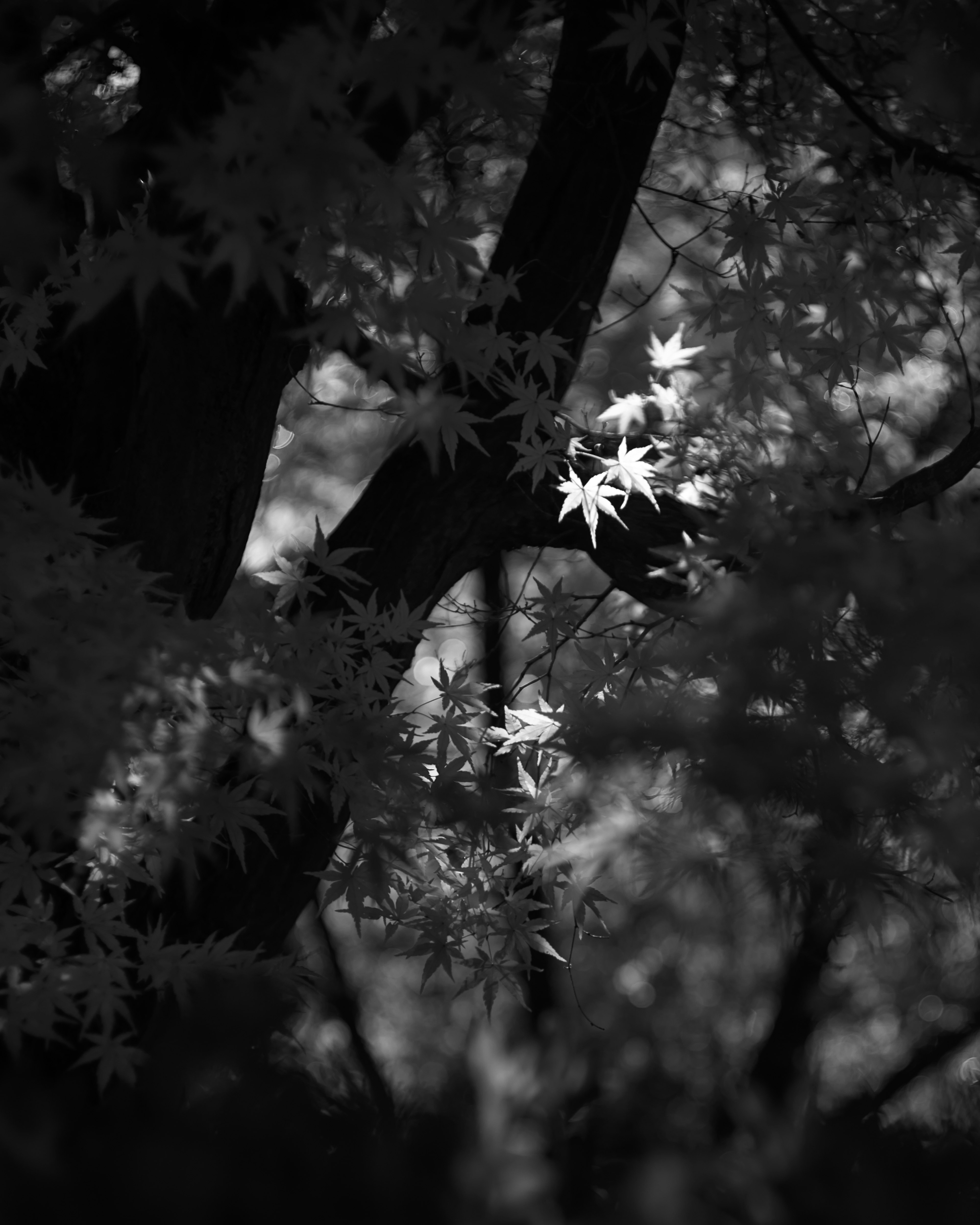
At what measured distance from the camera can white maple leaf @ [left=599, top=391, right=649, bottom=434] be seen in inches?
86.2

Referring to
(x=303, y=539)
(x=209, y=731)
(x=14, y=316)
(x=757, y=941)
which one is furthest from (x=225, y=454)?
(x=757, y=941)

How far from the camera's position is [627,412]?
2.24m

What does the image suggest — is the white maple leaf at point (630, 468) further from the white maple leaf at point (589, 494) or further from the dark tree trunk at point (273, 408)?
the dark tree trunk at point (273, 408)

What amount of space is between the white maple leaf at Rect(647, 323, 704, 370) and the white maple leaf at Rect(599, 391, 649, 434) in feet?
0.27

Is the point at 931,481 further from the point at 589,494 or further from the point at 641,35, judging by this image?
the point at 641,35

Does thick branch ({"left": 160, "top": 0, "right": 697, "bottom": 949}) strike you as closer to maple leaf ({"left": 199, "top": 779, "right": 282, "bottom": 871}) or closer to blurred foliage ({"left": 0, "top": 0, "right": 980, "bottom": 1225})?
blurred foliage ({"left": 0, "top": 0, "right": 980, "bottom": 1225})

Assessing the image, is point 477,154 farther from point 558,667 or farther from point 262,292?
point 558,667

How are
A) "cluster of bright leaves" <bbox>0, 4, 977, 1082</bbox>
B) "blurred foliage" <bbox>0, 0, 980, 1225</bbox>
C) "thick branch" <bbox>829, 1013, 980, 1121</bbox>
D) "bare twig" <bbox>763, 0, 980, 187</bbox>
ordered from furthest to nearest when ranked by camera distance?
"thick branch" <bbox>829, 1013, 980, 1121</bbox>
"bare twig" <bbox>763, 0, 980, 187</bbox>
"cluster of bright leaves" <bbox>0, 4, 977, 1082</bbox>
"blurred foliage" <bbox>0, 0, 980, 1225</bbox>

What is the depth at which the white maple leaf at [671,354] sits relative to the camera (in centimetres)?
227

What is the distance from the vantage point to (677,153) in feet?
9.18

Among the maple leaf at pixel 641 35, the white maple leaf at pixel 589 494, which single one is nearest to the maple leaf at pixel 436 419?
the white maple leaf at pixel 589 494

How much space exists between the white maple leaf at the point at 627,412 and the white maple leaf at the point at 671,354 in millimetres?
83

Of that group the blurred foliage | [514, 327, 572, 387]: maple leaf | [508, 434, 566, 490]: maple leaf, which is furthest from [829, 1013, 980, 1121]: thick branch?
[514, 327, 572, 387]: maple leaf

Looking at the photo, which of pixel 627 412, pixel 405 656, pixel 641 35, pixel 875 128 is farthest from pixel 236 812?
pixel 875 128
